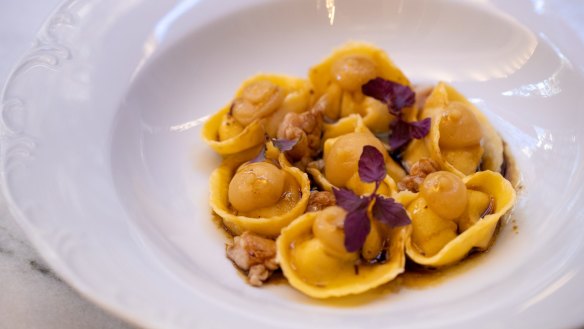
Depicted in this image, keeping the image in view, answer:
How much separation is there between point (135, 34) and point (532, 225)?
213cm

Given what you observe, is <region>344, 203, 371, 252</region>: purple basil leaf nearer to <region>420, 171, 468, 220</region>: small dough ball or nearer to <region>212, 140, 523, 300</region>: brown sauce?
<region>212, 140, 523, 300</region>: brown sauce

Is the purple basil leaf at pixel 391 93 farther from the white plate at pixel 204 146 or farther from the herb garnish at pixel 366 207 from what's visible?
the herb garnish at pixel 366 207

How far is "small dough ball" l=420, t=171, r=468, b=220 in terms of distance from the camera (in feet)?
7.99

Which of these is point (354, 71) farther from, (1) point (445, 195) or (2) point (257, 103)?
(1) point (445, 195)

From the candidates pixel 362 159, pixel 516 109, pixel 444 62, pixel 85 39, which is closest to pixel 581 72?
pixel 516 109

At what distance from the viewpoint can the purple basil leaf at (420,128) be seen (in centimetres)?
292

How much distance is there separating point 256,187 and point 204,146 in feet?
2.32

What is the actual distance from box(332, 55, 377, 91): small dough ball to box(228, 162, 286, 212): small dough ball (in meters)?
0.73

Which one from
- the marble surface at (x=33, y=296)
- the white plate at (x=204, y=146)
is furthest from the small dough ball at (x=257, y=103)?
the marble surface at (x=33, y=296)

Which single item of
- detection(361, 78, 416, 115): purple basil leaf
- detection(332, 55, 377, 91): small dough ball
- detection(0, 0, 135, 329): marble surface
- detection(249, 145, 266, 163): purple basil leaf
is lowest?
detection(0, 0, 135, 329): marble surface

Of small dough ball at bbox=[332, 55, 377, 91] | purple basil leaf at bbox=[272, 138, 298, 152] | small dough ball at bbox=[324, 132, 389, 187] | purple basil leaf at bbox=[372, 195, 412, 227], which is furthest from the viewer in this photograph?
small dough ball at bbox=[332, 55, 377, 91]

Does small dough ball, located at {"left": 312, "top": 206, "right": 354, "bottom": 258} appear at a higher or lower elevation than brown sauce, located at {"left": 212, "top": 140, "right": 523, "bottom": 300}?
Answer: higher

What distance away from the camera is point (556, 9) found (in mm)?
3213

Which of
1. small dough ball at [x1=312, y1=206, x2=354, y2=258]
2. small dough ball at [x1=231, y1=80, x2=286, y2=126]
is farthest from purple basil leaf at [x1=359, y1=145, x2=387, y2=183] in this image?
small dough ball at [x1=231, y1=80, x2=286, y2=126]
